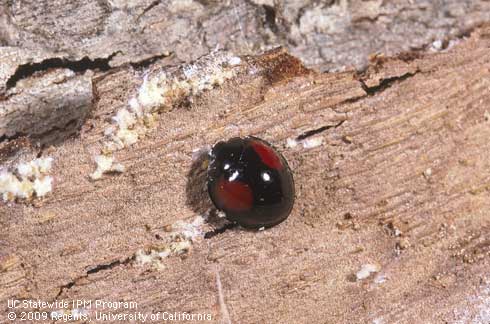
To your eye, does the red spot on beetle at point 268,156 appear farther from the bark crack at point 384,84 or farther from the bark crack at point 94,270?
the bark crack at point 94,270

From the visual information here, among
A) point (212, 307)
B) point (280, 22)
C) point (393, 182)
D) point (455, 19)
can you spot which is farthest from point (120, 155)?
point (455, 19)

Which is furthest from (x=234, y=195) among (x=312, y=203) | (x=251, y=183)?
(x=312, y=203)

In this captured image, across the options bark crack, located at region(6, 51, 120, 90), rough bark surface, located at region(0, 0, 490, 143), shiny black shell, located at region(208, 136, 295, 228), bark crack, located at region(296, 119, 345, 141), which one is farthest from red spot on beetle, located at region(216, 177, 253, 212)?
bark crack, located at region(6, 51, 120, 90)

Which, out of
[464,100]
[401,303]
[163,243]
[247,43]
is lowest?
[401,303]

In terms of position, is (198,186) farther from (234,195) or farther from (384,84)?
(384,84)

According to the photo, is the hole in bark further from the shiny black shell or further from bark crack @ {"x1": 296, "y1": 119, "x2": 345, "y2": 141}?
bark crack @ {"x1": 296, "y1": 119, "x2": 345, "y2": 141}

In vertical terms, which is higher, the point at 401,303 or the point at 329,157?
the point at 329,157

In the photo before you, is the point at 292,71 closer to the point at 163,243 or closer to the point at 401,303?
the point at 163,243
